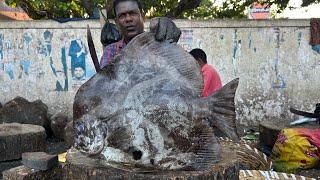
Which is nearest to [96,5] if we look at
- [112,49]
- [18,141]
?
[18,141]

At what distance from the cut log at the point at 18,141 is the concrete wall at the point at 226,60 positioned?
2080mm

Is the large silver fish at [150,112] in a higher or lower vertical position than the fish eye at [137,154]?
higher

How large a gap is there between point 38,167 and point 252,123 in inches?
233

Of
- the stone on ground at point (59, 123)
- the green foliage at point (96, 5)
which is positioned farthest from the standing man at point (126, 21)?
the green foliage at point (96, 5)

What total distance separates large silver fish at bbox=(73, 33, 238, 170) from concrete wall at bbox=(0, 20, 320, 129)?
5822 mm

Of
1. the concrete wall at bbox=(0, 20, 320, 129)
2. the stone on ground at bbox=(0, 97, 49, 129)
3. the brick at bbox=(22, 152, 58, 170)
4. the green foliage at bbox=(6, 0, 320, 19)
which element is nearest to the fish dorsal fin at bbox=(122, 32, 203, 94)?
the brick at bbox=(22, 152, 58, 170)

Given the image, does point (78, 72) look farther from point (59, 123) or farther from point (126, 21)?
point (126, 21)

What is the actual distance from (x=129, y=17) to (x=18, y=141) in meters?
3.89

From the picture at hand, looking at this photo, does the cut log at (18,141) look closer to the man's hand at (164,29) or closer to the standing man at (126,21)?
the standing man at (126,21)

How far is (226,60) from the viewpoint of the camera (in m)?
8.39

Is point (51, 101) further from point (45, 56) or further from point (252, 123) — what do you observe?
point (252, 123)

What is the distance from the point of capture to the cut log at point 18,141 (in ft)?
20.3

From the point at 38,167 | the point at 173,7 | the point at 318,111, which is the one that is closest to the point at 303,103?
the point at 318,111

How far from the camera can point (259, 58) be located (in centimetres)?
838
